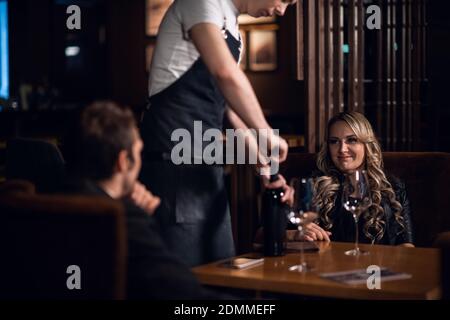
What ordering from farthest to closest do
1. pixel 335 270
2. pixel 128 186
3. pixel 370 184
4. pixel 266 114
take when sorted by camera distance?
pixel 266 114 < pixel 370 184 < pixel 335 270 < pixel 128 186

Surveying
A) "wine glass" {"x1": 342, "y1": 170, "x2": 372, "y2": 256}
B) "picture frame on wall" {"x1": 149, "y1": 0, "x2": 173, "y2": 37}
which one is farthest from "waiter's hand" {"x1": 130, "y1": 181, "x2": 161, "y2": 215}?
"picture frame on wall" {"x1": 149, "y1": 0, "x2": 173, "y2": 37}

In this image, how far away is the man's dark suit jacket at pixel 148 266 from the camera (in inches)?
68.0

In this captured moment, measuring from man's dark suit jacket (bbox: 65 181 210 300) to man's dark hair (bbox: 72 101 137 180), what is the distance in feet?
A: 0.15

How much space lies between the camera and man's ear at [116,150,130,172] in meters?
1.81

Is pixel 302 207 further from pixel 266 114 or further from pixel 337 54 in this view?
pixel 266 114

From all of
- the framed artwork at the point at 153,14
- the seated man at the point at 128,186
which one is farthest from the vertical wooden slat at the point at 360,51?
the framed artwork at the point at 153,14

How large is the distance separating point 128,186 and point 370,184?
5.17ft

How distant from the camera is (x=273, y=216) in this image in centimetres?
241

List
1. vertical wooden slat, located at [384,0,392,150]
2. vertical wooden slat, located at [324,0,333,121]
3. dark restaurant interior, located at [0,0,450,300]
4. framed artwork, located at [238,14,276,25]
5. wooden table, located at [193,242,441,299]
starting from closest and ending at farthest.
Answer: dark restaurant interior, located at [0,0,450,300] → wooden table, located at [193,242,441,299] → vertical wooden slat, located at [324,0,333,121] → vertical wooden slat, located at [384,0,392,150] → framed artwork, located at [238,14,276,25]

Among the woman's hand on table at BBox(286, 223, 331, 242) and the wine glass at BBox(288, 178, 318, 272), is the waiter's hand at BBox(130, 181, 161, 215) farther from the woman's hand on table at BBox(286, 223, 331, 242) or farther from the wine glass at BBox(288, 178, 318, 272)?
the woman's hand on table at BBox(286, 223, 331, 242)

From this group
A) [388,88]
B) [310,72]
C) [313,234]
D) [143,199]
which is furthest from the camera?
[388,88]

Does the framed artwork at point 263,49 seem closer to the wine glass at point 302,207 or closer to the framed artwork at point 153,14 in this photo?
the framed artwork at point 153,14

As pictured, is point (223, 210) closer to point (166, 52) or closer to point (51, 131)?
point (166, 52)

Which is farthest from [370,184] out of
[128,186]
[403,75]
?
[403,75]
